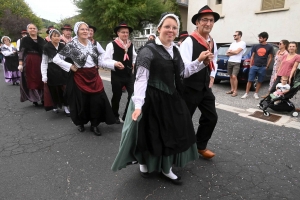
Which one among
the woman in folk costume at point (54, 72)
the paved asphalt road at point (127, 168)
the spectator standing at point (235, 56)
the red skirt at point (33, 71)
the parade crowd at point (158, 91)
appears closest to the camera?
the parade crowd at point (158, 91)

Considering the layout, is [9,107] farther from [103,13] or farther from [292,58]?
[103,13]

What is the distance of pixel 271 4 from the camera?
11.5 meters

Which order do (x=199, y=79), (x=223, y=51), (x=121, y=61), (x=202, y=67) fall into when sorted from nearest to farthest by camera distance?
1. (x=202, y=67)
2. (x=199, y=79)
3. (x=121, y=61)
4. (x=223, y=51)

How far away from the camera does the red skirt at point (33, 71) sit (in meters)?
5.34

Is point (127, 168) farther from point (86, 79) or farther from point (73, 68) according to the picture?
point (73, 68)

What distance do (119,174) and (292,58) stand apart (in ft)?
16.1

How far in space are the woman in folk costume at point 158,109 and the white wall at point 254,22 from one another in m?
11.3

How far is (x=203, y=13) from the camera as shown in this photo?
101 inches

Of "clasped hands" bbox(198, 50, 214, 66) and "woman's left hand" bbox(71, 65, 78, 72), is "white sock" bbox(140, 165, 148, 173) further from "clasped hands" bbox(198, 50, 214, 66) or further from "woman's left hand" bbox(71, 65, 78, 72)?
"woman's left hand" bbox(71, 65, 78, 72)

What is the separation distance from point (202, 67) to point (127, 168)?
159 cm

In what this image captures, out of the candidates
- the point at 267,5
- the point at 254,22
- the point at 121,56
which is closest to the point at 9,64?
the point at 121,56

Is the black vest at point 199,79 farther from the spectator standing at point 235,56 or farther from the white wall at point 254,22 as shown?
the white wall at point 254,22

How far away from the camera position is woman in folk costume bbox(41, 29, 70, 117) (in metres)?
4.61

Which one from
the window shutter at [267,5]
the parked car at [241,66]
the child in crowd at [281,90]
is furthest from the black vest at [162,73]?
the window shutter at [267,5]
